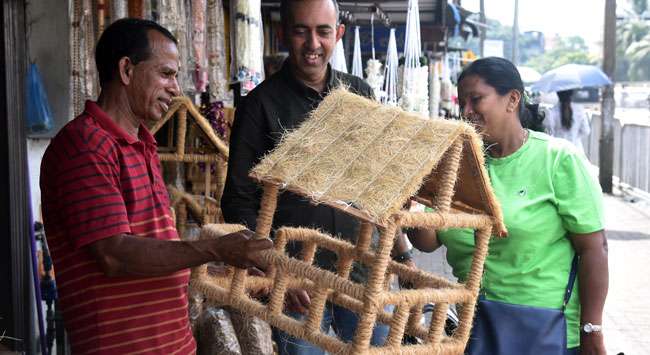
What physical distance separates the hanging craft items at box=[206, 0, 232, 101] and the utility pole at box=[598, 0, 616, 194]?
11642 mm

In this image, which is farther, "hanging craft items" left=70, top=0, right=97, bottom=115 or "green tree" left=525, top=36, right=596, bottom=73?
"green tree" left=525, top=36, right=596, bottom=73

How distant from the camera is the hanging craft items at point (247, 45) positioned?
16.1 feet

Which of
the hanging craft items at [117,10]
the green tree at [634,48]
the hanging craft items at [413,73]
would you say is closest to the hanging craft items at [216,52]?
the hanging craft items at [117,10]

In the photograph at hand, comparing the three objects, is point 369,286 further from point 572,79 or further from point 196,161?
point 572,79

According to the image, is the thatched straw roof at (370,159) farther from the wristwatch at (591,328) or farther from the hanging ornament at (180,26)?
the hanging ornament at (180,26)

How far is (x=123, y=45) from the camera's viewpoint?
232 cm

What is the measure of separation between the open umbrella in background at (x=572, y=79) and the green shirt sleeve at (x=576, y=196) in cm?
1206

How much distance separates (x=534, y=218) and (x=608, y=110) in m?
13.4

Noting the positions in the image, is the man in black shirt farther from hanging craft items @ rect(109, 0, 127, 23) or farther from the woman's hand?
hanging craft items @ rect(109, 0, 127, 23)

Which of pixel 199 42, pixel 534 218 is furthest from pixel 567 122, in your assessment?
pixel 534 218

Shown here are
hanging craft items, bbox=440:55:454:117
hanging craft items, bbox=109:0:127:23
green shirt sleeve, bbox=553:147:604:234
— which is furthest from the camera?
hanging craft items, bbox=440:55:454:117

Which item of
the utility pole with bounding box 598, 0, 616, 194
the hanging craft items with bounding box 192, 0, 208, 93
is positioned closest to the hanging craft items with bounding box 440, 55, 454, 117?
the utility pole with bounding box 598, 0, 616, 194

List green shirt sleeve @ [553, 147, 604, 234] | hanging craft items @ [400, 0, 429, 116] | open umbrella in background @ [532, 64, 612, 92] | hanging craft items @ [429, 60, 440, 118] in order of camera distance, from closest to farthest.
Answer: green shirt sleeve @ [553, 147, 604, 234]
hanging craft items @ [400, 0, 429, 116]
hanging craft items @ [429, 60, 440, 118]
open umbrella in background @ [532, 64, 612, 92]

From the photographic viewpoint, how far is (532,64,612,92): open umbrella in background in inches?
572
